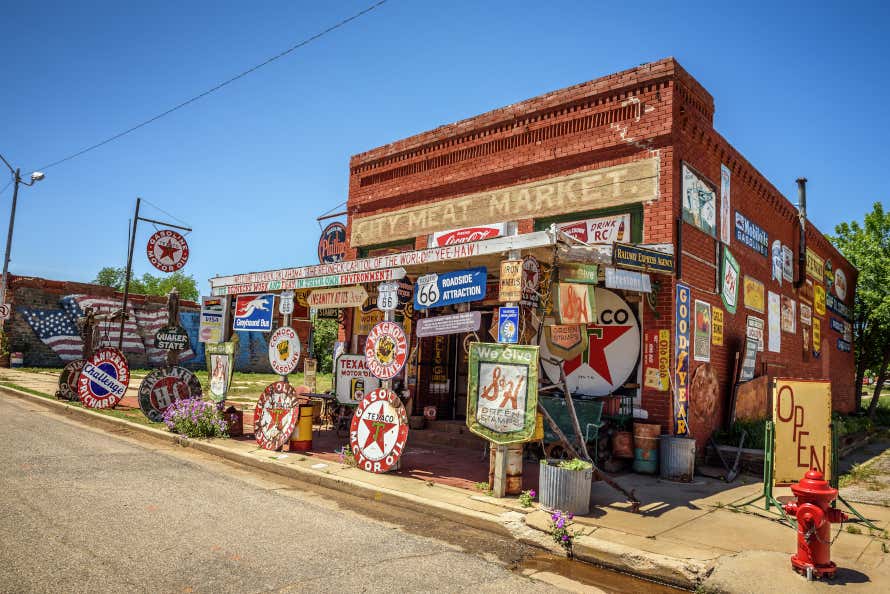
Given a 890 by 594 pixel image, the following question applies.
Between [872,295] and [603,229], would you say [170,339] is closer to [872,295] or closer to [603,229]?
[603,229]

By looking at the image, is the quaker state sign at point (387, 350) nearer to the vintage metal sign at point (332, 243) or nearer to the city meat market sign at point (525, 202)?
the city meat market sign at point (525, 202)

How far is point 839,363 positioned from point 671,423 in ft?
50.3

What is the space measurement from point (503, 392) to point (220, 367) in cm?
695

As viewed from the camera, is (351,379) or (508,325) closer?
(508,325)

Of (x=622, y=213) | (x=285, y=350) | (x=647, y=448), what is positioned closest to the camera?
(x=647, y=448)

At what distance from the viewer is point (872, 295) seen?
2219 centimetres

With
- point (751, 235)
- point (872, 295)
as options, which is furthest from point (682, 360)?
point (872, 295)

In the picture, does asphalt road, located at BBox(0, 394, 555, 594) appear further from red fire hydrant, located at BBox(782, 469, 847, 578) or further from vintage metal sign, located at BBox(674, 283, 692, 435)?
vintage metal sign, located at BBox(674, 283, 692, 435)

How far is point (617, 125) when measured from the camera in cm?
1080

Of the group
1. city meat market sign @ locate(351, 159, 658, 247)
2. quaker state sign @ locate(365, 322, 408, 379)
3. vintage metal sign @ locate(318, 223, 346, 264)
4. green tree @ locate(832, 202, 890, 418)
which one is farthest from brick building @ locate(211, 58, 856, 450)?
green tree @ locate(832, 202, 890, 418)

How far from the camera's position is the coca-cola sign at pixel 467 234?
40.7 feet

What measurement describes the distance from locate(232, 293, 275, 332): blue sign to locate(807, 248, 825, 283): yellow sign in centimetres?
1536

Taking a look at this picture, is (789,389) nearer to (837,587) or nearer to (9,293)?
(837,587)

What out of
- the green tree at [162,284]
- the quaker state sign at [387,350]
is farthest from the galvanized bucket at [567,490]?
the green tree at [162,284]
